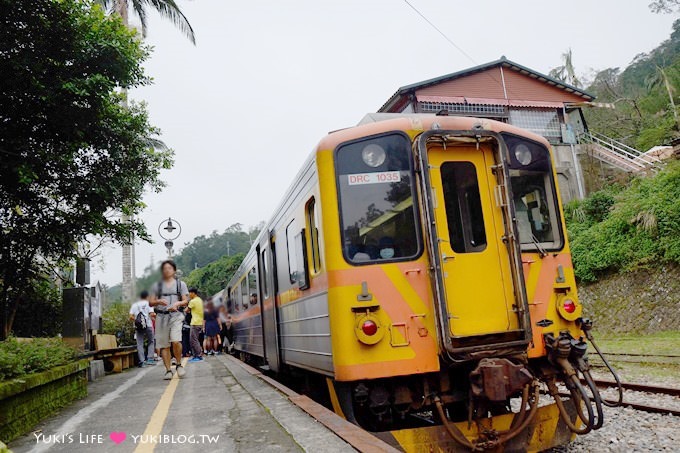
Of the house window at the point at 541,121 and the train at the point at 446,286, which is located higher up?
the house window at the point at 541,121

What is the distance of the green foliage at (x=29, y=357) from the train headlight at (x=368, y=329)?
119 inches

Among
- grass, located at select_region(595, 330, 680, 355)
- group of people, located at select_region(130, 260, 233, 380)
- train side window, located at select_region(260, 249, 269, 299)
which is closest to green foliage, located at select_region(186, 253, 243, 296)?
group of people, located at select_region(130, 260, 233, 380)

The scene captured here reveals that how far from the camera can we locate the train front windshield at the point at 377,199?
15.4ft

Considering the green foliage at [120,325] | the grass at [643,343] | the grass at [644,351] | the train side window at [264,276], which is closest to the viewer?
the grass at [644,351]

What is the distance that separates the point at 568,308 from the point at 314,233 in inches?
94.4

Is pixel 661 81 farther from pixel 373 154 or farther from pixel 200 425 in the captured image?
pixel 200 425

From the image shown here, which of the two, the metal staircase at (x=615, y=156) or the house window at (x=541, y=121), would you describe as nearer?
the metal staircase at (x=615, y=156)

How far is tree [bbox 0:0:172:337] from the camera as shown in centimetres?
797

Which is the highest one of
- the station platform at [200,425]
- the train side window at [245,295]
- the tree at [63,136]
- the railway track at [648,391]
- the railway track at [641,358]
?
the tree at [63,136]

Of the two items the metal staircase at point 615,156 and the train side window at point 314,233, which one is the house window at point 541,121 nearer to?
the metal staircase at point 615,156

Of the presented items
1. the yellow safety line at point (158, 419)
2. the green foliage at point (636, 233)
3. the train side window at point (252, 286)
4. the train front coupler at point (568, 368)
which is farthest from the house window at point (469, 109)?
the train front coupler at point (568, 368)

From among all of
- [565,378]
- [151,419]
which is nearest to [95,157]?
[151,419]

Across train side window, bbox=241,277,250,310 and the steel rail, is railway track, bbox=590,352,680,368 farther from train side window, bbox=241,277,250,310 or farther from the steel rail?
train side window, bbox=241,277,250,310

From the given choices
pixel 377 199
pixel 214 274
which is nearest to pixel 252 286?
pixel 377 199
